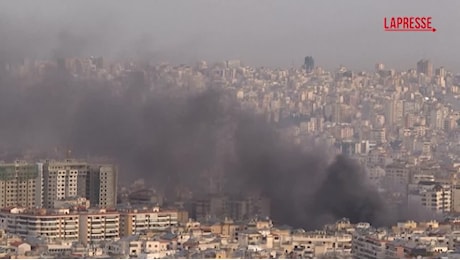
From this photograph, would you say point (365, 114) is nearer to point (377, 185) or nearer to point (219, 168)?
point (377, 185)

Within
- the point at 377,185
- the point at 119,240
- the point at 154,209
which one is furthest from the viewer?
the point at 377,185

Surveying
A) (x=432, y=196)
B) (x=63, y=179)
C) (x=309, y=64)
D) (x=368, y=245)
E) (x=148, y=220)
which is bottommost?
(x=368, y=245)

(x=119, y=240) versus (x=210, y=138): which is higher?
(x=210, y=138)

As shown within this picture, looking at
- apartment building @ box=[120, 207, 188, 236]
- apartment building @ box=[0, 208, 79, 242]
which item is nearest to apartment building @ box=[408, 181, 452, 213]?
apartment building @ box=[120, 207, 188, 236]

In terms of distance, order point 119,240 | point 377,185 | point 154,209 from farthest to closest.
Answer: point 377,185
point 154,209
point 119,240

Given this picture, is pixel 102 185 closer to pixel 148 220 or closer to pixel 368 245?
pixel 148 220

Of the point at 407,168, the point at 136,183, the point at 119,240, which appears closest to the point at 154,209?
the point at 136,183

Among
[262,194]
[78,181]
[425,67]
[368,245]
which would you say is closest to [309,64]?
[425,67]

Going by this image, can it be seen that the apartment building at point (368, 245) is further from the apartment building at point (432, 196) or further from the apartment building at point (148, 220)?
the apartment building at point (432, 196)
